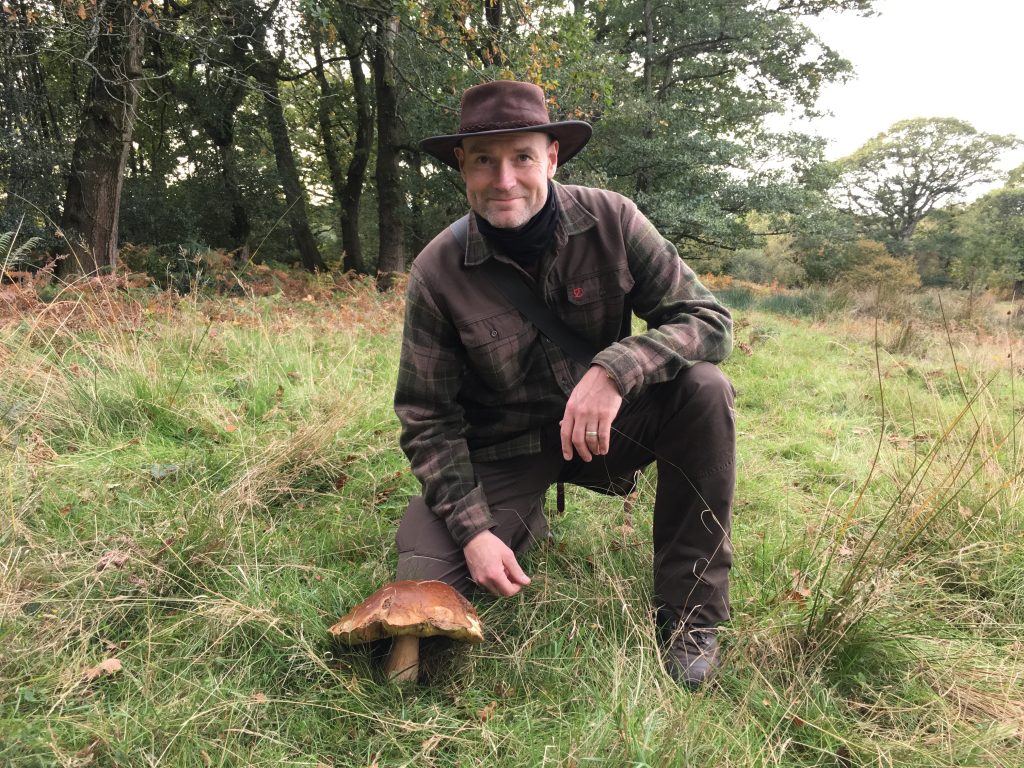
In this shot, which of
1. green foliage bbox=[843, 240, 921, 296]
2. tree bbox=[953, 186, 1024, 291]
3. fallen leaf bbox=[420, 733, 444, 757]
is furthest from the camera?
tree bbox=[953, 186, 1024, 291]

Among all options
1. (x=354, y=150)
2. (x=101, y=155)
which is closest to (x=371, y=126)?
(x=354, y=150)

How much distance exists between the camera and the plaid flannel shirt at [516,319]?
7.00 feet

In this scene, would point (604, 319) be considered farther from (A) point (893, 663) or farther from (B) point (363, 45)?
(B) point (363, 45)

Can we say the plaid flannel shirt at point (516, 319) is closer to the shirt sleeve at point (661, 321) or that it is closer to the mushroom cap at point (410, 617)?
the shirt sleeve at point (661, 321)

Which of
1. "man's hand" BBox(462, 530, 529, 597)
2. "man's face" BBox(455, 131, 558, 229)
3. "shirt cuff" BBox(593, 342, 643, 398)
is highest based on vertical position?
"man's face" BBox(455, 131, 558, 229)

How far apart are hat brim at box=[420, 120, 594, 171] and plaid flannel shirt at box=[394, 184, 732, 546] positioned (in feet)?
0.59

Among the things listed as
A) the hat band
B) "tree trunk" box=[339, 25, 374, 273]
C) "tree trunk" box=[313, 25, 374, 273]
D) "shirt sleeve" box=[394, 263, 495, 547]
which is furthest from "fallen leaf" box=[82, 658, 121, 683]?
"tree trunk" box=[339, 25, 374, 273]

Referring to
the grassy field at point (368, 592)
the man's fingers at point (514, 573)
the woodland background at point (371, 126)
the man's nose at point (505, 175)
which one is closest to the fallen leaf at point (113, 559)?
the grassy field at point (368, 592)

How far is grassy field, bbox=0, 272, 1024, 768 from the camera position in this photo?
1467mm

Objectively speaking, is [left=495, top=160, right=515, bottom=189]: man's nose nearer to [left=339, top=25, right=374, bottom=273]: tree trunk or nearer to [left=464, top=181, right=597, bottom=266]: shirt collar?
[left=464, top=181, right=597, bottom=266]: shirt collar

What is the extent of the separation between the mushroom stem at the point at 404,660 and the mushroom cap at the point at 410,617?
0.12 metres

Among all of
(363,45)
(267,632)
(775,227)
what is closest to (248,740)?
(267,632)

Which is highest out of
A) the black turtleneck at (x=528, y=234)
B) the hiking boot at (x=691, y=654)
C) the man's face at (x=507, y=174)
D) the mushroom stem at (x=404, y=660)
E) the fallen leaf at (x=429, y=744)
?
the man's face at (x=507, y=174)

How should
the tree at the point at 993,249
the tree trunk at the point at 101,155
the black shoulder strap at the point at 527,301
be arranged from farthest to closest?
1. the tree at the point at 993,249
2. the tree trunk at the point at 101,155
3. the black shoulder strap at the point at 527,301
